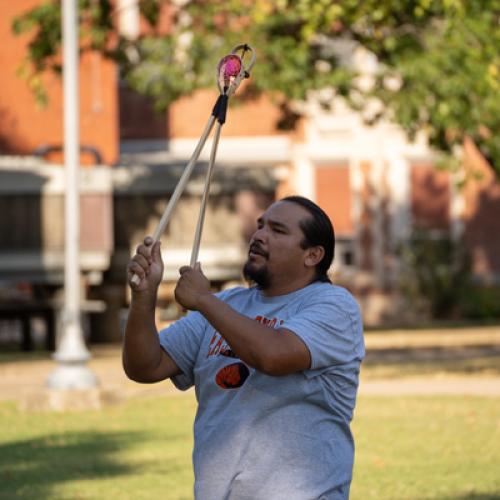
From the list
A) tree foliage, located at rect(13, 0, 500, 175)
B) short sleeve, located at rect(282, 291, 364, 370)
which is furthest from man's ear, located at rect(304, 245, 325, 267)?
tree foliage, located at rect(13, 0, 500, 175)

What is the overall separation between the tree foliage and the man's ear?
38.4 feet

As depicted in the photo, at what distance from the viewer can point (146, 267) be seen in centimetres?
463

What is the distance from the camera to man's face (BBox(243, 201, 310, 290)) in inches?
196

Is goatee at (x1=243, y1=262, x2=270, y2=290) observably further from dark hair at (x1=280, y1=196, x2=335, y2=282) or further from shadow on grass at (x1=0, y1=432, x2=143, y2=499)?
shadow on grass at (x1=0, y1=432, x2=143, y2=499)

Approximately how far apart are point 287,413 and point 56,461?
6939 mm

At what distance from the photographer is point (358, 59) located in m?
41.7

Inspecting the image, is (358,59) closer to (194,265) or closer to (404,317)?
(404,317)

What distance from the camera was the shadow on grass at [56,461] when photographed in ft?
33.9

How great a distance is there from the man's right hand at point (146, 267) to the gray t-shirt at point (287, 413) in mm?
442

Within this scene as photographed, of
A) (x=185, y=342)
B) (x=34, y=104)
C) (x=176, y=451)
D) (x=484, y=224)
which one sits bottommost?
(x=484, y=224)

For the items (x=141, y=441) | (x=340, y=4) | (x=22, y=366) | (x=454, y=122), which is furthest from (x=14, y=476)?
(x=22, y=366)

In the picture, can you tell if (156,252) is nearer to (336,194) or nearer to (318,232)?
(318,232)

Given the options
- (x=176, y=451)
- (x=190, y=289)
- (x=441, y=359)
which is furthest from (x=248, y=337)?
(x=441, y=359)

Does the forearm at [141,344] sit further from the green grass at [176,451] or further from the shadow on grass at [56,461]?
the shadow on grass at [56,461]
